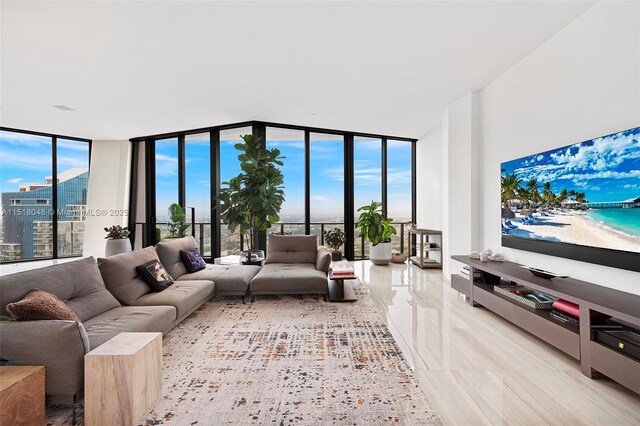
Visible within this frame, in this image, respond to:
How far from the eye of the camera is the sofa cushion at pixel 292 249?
5078 mm

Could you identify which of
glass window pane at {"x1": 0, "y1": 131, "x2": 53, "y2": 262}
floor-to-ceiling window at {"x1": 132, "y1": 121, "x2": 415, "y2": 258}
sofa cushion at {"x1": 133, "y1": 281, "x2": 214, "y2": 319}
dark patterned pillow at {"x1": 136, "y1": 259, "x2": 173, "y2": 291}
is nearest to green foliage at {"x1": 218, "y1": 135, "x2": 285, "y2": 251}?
floor-to-ceiling window at {"x1": 132, "y1": 121, "x2": 415, "y2": 258}

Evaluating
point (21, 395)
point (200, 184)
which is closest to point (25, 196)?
point (200, 184)

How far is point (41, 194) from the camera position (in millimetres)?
6992

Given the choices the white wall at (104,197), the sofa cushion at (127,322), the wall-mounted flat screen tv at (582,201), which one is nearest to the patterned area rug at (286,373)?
the sofa cushion at (127,322)

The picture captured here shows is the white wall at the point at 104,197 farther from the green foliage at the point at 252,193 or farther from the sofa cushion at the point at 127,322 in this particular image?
the sofa cushion at the point at 127,322

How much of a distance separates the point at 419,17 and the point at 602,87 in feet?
5.31

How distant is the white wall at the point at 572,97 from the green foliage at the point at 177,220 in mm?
5832

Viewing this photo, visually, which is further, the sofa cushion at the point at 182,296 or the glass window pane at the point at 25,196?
the glass window pane at the point at 25,196

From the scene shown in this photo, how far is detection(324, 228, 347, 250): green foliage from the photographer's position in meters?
7.03

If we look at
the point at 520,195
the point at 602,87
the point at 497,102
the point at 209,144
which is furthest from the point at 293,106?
the point at 602,87

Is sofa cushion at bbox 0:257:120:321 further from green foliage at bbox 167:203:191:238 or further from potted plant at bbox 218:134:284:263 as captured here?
green foliage at bbox 167:203:191:238

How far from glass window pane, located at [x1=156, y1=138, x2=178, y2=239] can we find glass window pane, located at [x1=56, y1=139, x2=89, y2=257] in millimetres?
979

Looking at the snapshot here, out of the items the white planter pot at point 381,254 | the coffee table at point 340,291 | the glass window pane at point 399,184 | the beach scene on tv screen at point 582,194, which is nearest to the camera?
the beach scene on tv screen at point 582,194

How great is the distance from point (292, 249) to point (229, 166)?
296 cm
